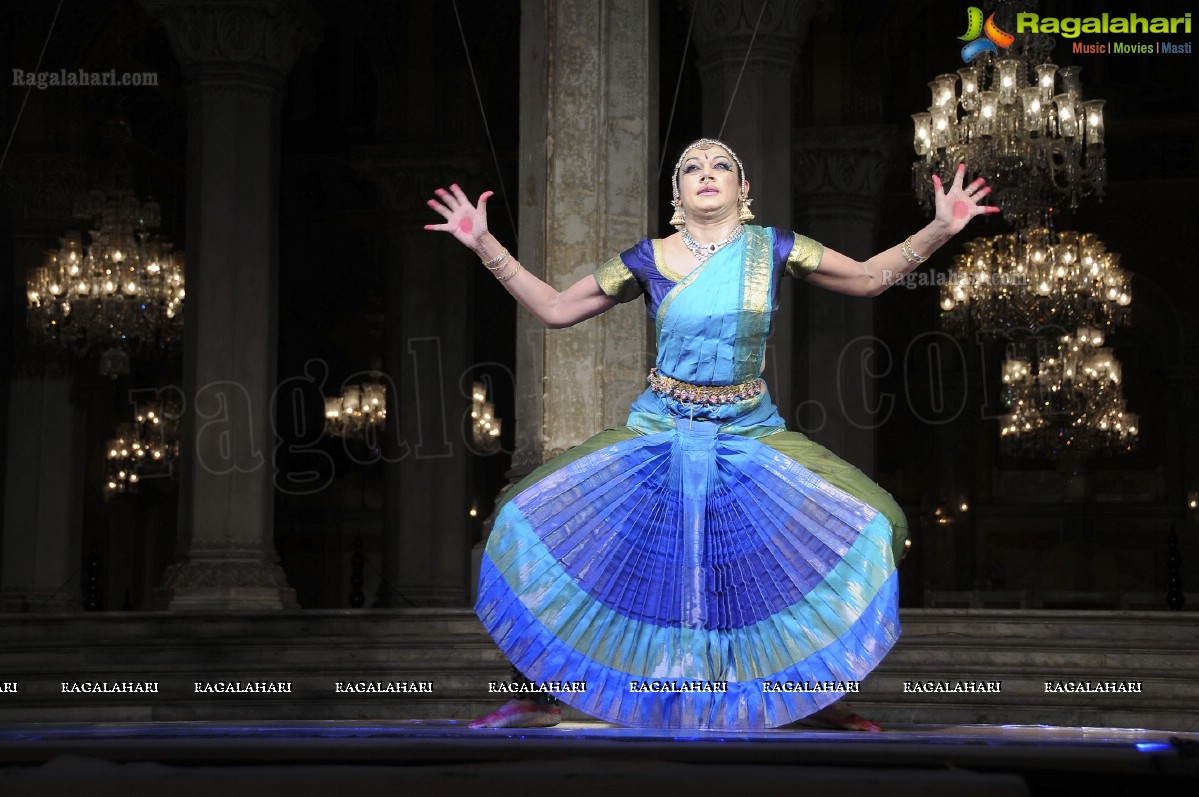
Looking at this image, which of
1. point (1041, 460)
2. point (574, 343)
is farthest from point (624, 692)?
point (1041, 460)

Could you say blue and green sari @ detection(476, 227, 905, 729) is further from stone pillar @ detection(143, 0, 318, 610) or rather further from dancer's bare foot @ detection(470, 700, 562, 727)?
stone pillar @ detection(143, 0, 318, 610)

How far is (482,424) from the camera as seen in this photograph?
17.5 meters

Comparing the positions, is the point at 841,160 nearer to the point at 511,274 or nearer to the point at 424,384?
the point at 424,384

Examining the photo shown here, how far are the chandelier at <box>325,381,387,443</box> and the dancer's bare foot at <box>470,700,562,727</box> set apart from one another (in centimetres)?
1356

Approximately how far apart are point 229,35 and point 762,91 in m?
3.45

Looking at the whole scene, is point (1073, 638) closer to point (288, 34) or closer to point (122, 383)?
point (288, 34)

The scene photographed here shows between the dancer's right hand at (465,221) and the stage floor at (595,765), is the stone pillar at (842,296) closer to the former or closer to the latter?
the dancer's right hand at (465,221)

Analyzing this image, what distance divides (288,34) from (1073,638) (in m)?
6.35

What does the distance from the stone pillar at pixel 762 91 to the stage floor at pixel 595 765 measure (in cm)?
782

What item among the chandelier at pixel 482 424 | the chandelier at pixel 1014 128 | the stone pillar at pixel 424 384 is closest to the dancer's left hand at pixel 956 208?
the chandelier at pixel 1014 128

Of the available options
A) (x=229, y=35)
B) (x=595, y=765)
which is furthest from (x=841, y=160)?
(x=595, y=765)

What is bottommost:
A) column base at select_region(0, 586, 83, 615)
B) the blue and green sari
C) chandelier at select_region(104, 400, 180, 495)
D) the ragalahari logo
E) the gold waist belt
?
column base at select_region(0, 586, 83, 615)

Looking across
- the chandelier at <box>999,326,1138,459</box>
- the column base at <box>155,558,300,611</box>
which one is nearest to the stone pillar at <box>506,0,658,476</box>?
the column base at <box>155,558,300,611</box>

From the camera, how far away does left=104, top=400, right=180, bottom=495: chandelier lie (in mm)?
17703
